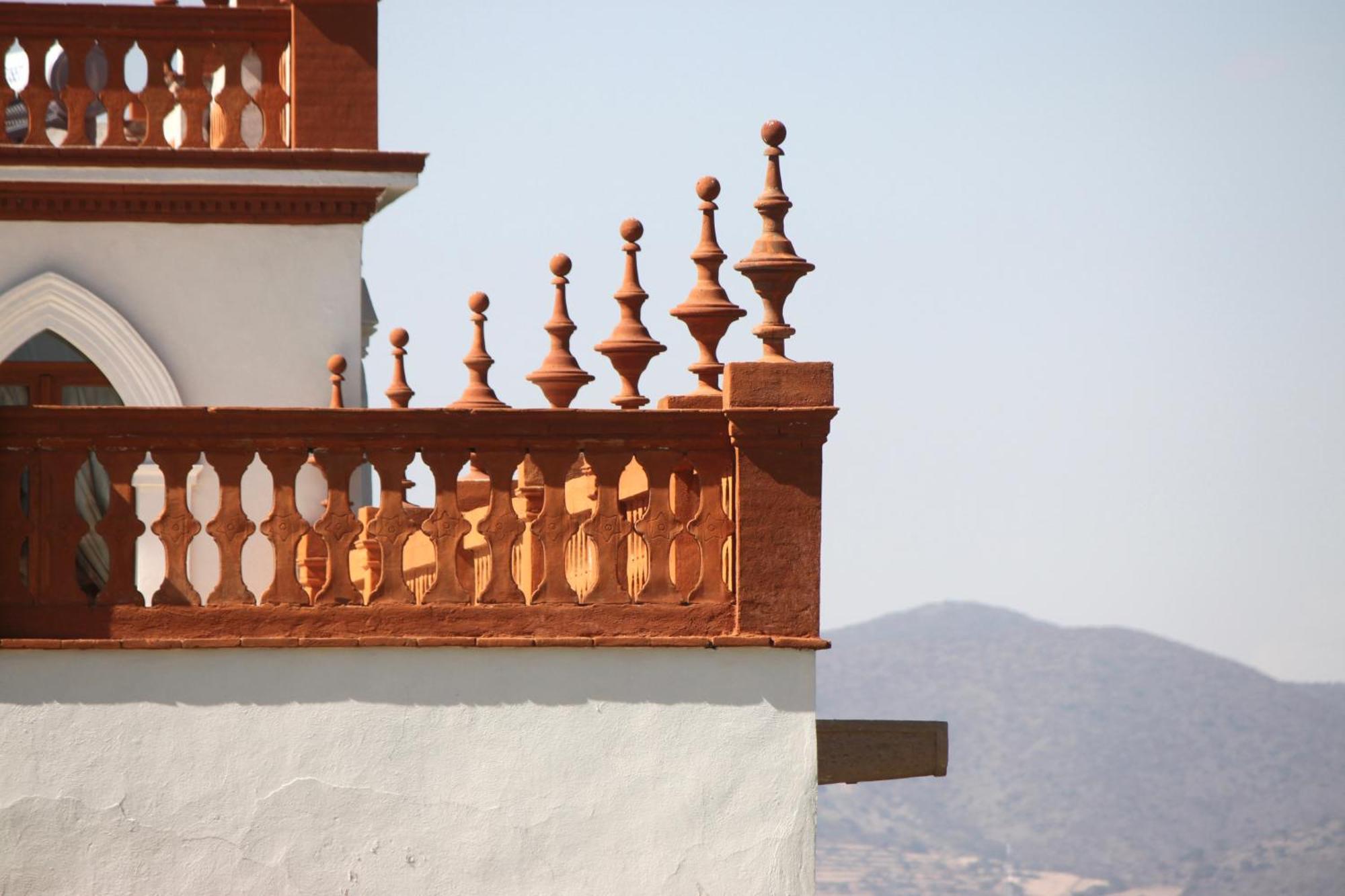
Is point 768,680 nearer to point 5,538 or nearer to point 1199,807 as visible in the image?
point 5,538

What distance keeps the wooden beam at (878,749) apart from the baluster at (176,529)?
105 inches

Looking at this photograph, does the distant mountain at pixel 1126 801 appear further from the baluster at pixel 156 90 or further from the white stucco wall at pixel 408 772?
the white stucco wall at pixel 408 772

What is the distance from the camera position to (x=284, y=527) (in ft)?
27.9

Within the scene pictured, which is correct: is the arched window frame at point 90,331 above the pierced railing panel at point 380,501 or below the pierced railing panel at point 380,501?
above

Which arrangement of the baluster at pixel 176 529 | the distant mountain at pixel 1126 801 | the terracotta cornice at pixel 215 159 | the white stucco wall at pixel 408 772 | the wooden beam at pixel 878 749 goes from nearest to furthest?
the white stucco wall at pixel 408 772 → the baluster at pixel 176 529 → the wooden beam at pixel 878 749 → the terracotta cornice at pixel 215 159 → the distant mountain at pixel 1126 801

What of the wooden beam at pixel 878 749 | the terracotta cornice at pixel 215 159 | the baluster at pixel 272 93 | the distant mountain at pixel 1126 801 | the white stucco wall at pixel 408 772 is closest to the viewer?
the white stucco wall at pixel 408 772

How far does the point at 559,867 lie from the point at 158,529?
6.59 feet

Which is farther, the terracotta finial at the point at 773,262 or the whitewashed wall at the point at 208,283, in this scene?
the whitewashed wall at the point at 208,283

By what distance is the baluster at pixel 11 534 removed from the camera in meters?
8.36

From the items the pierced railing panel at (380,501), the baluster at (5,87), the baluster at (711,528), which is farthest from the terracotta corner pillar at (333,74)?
the baluster at (711,528)

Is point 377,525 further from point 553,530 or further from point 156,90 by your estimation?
point 156,90

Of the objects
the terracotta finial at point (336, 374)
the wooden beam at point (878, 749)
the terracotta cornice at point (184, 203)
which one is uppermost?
the terracotta cornice at point (184, 203)

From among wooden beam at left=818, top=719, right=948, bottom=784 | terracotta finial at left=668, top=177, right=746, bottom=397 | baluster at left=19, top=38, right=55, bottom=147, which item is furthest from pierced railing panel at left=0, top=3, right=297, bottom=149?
wooden beam at left=818, top=719, right=948, bottom=784

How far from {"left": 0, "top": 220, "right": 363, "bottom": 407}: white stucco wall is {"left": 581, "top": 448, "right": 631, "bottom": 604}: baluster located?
10.1 ft
